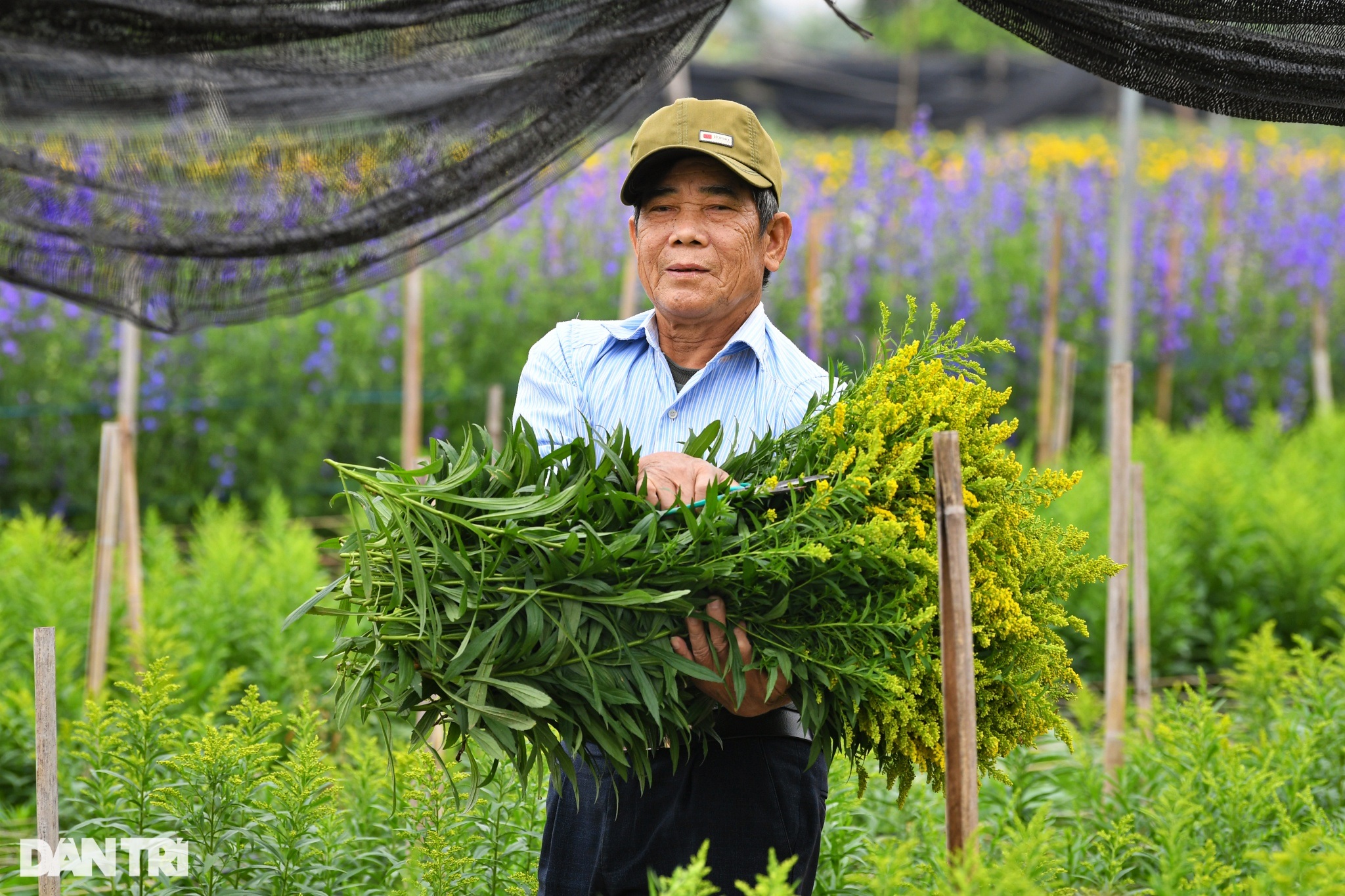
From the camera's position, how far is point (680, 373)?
7.01ft

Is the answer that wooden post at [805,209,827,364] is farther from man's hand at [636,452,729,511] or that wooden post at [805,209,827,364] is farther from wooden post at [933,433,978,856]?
wooden post at [933,433,978,856]

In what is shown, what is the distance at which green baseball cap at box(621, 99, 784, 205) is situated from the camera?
198 cm

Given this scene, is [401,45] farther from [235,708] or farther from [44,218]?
[235,708]

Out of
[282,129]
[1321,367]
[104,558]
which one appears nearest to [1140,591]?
[282,129]

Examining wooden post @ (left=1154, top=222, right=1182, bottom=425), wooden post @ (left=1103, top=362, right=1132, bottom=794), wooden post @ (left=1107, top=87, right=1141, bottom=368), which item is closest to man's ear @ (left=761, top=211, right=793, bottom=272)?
wooden post @ (left=1103, top=362, right=1132, bottom=794)

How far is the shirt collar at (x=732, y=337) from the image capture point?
81.1 inches

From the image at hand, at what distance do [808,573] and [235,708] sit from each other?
140 centimetres

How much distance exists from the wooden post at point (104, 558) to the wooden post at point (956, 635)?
275 centimetres

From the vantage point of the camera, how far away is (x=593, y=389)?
2145 millimetres

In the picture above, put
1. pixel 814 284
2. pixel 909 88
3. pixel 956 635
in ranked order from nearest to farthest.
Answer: pixel 956 635
pixel 814 284
pixel 909 88

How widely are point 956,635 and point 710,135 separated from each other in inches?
34.4

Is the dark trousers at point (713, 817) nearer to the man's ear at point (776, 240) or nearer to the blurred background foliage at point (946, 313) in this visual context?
the man's ear at point (776, 240)

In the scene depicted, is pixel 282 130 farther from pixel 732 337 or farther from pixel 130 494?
pixel 130 494

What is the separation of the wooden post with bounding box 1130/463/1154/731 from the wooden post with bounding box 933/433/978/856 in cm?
198
